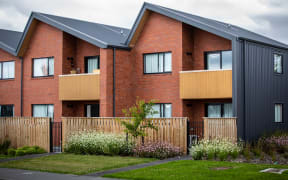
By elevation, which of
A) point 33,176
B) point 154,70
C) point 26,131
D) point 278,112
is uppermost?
point 154,70

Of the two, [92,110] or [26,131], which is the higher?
[92,110]

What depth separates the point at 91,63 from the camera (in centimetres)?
2894

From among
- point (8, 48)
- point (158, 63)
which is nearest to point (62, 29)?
point (8, 48)

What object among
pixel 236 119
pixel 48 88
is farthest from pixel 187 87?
pixel 48 88

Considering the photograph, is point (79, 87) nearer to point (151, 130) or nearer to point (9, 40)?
point (151, 130)

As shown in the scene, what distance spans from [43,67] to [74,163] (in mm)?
13206

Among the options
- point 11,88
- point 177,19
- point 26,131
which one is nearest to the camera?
point 26,131

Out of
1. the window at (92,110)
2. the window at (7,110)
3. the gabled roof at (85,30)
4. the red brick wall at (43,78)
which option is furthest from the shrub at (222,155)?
the window at (7,110)

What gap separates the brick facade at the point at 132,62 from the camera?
25641 millimetres

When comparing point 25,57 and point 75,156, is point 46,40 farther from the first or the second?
point 75,156

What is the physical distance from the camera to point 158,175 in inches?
572

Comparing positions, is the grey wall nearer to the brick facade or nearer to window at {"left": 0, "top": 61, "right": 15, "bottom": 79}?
the brick facade

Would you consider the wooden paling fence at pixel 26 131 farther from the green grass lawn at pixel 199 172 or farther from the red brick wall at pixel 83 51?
the green grass lawn at pixel 199 172

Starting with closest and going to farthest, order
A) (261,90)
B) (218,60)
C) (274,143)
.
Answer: (274,143)
(261,90)
(218,60)
